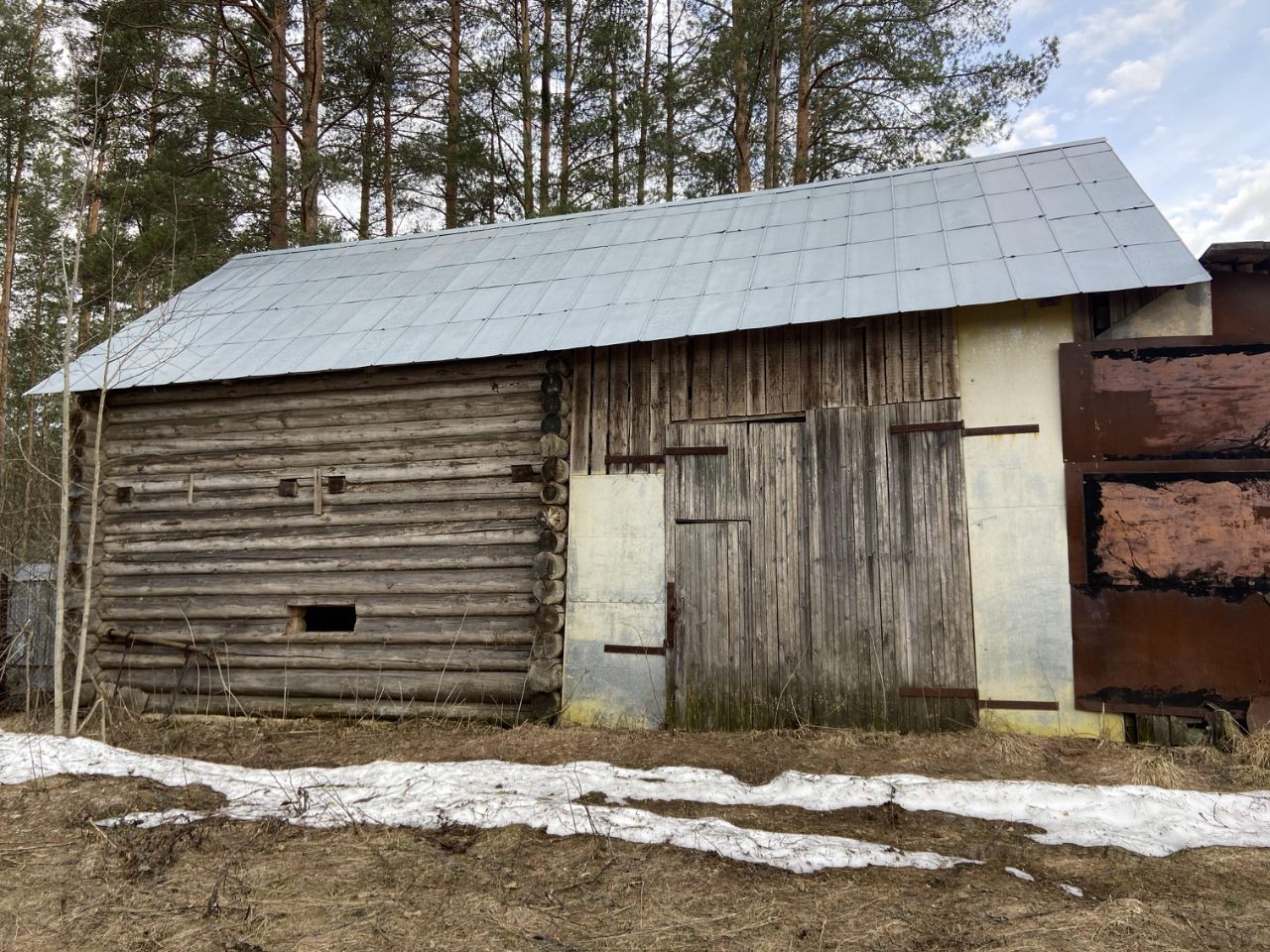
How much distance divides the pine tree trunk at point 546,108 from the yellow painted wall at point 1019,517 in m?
11.5

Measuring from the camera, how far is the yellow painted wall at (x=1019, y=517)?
21.2 ft

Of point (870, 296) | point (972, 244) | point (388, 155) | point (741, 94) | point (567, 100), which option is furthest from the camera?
point (567, 100)

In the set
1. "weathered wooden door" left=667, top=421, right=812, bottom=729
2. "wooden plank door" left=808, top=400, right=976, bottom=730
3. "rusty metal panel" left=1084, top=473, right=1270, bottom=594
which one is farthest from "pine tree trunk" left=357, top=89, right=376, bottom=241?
"rusty metal panel" left=1084, top=473, right=1270, bottom=594

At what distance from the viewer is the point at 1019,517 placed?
666 cm

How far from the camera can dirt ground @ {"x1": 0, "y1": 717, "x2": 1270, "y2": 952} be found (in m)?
3.56

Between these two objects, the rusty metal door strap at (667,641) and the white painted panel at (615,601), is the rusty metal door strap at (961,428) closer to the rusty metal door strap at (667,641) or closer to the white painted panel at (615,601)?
the white painted panel at (615,601)

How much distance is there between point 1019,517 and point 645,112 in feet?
40.4

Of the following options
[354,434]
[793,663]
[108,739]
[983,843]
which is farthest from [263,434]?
[983,843]

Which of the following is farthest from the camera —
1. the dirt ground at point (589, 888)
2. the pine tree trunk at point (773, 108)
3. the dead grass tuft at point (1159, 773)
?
the pine tree trunk at point (773, 108)

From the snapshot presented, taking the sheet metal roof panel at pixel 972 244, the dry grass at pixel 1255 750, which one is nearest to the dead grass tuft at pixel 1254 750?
the dry grass at pixel 1255 750

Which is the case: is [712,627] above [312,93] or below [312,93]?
below

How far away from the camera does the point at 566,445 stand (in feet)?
25.7

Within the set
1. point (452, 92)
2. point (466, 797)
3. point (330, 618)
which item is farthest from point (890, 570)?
point (452, 92)

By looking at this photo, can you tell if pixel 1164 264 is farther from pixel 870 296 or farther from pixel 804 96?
pixel 804 96
